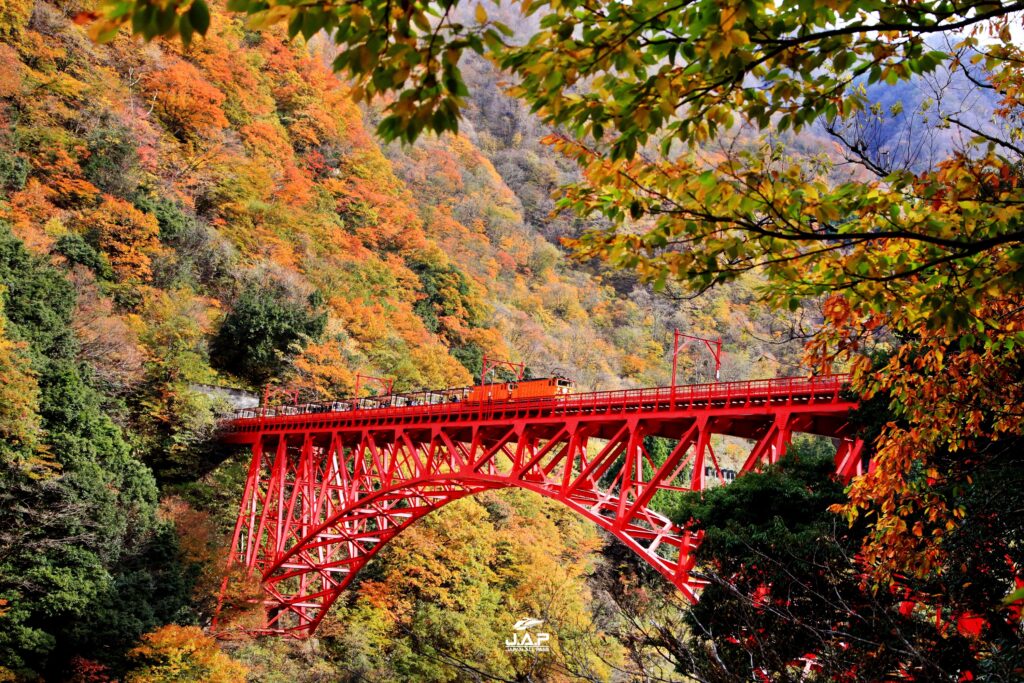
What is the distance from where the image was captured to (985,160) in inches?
201

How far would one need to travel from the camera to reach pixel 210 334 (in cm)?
3238

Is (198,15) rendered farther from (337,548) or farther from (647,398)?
(337,548)

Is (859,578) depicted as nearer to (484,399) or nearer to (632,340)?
(484,399)

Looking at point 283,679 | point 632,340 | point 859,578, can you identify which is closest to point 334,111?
point 632,340

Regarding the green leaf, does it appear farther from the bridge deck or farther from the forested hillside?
the bridge deck

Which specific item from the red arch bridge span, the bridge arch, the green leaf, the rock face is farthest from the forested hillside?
the green leaf

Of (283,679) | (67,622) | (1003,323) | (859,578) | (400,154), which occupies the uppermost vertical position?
(400,154)

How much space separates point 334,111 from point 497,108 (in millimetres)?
25252

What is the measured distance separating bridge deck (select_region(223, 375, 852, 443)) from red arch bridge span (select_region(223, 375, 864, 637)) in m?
0.03

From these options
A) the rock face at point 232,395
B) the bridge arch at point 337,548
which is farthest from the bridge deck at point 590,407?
the bridge arch at point 337,548

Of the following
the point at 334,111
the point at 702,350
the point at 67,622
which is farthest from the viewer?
the point at 702,350

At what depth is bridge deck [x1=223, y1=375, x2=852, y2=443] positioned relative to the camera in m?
15.4

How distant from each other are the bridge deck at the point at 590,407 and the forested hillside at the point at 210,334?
3.48 meters

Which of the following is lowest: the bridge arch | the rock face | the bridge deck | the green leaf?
the bridge arch
